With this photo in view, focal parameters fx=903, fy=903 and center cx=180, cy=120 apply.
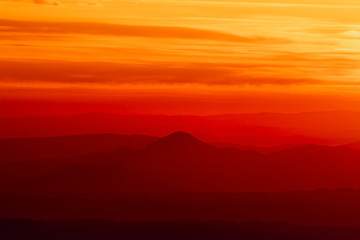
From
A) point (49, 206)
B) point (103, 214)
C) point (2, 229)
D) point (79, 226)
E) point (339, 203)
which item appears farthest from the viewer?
point (339, 203)

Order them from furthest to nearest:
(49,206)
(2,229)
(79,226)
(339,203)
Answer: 1. (339,203)
2. (49,206)
3. (79,226)
4. (2,229)

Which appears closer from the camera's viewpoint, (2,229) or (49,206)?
(2,229)

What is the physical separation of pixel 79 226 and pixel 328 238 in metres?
41.5

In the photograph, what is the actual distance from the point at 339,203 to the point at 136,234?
70.1 meters

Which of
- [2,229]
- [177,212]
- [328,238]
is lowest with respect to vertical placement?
[2,229]

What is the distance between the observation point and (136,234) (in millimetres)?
140875

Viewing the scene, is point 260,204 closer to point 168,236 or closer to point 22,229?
point 168,236

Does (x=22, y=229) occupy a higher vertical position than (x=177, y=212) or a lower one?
lower

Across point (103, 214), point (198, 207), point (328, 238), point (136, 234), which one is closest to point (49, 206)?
point (103, 214)

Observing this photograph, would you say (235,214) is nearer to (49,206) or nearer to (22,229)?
(49,206)

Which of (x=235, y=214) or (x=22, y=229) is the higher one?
(x=235, y=214)

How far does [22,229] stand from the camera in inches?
5295

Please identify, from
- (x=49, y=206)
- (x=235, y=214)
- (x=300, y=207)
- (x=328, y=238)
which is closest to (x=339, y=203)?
(x=300, y=207)

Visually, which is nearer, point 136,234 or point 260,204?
point 136,234
